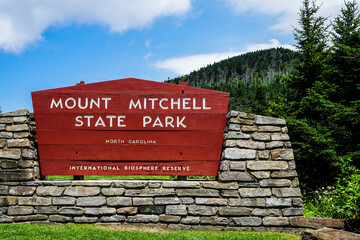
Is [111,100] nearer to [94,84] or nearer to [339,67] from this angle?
[94,84]

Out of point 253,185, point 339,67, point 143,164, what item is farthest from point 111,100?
point 339,67

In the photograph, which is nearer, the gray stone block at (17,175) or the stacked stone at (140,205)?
the stacked stone at (140,205)

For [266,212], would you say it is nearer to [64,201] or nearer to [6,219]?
[64,201]

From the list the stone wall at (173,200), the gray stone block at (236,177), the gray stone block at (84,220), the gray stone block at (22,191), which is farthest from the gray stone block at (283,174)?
the gray stone block at (22,191)

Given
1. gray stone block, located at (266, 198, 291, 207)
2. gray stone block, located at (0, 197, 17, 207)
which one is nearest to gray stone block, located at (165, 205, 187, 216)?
gray stone block, located at (266, 198, 291, 207)

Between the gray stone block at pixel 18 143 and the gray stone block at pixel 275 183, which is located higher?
the gray stone block at pixel 18 143

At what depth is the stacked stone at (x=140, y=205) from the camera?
5.88m

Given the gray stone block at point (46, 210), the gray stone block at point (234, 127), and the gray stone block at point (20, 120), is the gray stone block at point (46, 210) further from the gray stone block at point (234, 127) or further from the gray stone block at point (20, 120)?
the gray stone block at point (234, 127)

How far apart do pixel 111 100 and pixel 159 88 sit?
1.10 meters

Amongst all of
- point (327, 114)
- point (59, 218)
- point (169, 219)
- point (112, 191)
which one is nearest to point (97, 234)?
point (112, 191)

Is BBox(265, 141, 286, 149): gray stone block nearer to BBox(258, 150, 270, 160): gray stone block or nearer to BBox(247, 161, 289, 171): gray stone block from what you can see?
BBox(258, 150, 270, 160): gray stone block

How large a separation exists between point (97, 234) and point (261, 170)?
349 cm

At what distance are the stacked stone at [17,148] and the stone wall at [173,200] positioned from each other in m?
0.03

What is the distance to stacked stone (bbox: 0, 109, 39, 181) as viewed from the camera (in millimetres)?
6039
